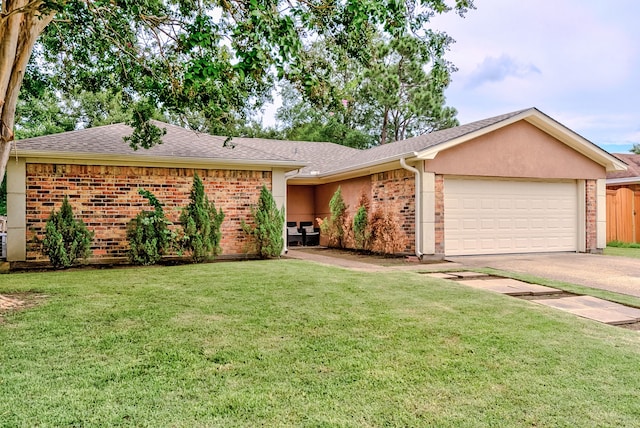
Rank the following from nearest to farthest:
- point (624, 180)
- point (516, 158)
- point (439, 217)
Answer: point (439, 217), point (516, 158), point (624, 180)

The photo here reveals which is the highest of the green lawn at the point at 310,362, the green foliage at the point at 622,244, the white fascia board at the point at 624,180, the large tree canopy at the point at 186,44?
the large tree canopy at the point at 186,44

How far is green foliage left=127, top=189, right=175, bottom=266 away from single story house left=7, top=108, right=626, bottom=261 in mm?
447

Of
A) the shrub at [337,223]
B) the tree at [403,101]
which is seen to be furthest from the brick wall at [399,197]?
the tree at [403,101]

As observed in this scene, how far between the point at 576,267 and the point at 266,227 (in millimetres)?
6814

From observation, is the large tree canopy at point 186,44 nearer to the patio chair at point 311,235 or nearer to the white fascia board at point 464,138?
the white fascia board at point 464,138

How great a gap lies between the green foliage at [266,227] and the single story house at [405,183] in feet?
0.95

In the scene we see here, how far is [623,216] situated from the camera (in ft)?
51.1

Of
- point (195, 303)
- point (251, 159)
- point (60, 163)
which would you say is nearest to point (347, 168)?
point (251, 159)

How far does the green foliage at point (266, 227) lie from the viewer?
10.6 meters

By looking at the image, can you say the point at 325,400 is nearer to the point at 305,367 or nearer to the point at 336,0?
the point at 305,367

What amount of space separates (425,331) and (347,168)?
9234mm

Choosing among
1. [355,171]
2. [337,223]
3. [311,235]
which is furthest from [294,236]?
[355,171]

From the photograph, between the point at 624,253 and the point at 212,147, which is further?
the point at 624,253

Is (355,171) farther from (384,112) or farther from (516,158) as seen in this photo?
(384,112)
